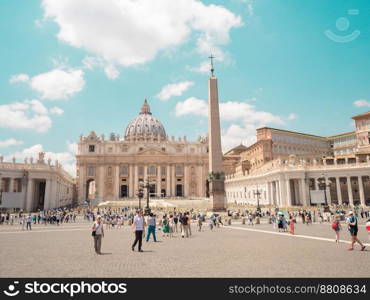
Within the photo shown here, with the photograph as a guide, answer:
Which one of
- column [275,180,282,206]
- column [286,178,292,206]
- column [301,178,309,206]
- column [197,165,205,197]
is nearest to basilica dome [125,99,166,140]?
column [197,165,205,197]

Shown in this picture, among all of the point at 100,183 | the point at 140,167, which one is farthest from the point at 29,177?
the point at 140,167

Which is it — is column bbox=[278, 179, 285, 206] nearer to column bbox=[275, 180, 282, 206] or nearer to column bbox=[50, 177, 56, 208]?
column bbox=[275, 180, 282, 206]

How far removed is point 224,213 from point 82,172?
200ft

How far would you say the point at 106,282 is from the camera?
5.57 meters

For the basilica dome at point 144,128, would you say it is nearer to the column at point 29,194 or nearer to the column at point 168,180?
the column at point 168,180

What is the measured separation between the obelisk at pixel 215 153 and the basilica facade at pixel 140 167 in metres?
52.5

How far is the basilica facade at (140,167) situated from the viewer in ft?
257

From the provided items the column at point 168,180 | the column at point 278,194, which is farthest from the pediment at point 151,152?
the column at point 278,194

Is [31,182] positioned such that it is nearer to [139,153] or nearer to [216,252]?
[139,153]

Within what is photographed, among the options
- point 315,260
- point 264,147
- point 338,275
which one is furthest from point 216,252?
point 264,147

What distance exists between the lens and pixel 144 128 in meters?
105

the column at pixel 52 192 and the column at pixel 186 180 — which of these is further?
the column at pixel 186 180

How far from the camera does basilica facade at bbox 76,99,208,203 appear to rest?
78438mm

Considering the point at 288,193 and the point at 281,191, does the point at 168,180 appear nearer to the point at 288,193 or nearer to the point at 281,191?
the point at 281,191
